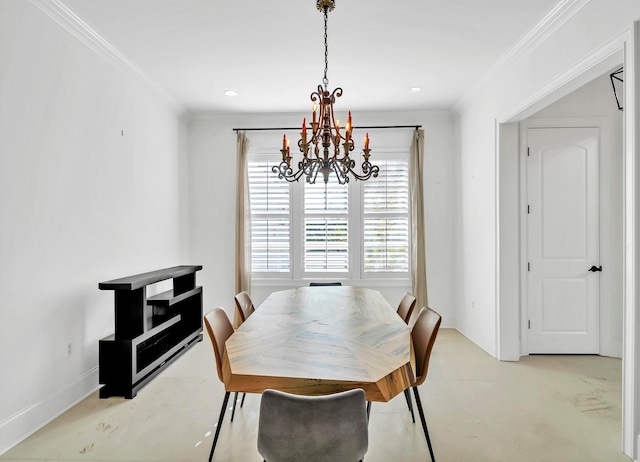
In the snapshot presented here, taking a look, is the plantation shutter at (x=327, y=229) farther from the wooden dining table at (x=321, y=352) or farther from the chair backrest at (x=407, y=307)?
the wooden dining table at (x=321, y=352)

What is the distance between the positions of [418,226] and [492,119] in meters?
1.51

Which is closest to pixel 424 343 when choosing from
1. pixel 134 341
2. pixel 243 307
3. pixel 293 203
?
pixel 243 307

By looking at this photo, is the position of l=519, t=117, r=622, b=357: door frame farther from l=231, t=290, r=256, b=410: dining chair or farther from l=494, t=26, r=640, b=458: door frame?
l=231, t=290, r=256, b=410: dining chair

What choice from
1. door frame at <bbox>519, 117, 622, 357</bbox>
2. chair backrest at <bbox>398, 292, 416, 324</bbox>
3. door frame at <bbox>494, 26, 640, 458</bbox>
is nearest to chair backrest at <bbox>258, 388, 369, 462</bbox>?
chair backrest at <bbox>398, 292, 416, 324</bbox>

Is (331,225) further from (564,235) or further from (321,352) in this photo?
(321,352)

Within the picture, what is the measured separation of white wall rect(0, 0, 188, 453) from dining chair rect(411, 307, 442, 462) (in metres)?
2.39

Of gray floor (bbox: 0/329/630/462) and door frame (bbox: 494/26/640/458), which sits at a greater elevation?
door frame (bbox: 494/26/640/458)

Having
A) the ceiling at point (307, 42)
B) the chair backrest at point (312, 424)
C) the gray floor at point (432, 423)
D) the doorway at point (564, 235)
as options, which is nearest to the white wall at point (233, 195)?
the ceiling at point (307, 42)

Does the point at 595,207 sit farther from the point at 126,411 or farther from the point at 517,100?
the point at 126,411

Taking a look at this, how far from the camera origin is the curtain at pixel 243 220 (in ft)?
15.2

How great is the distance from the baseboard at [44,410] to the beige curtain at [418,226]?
3.50 m

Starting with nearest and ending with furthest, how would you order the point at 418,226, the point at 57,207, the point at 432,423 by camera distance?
the point at 432,423, the point at 57,207, the point at 418,226

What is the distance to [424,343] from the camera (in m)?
2.18

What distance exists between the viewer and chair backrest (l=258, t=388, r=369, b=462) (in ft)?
4.12
